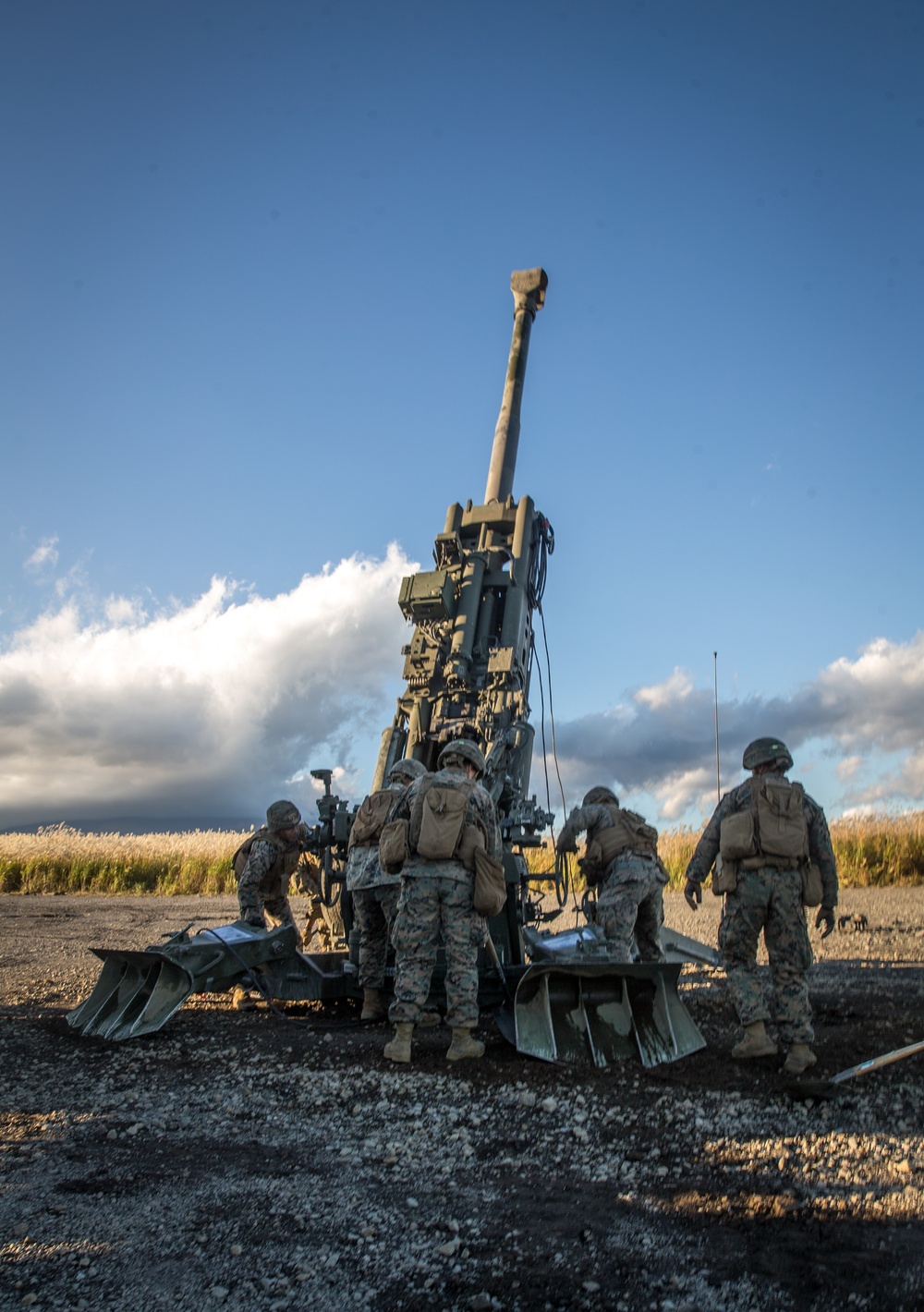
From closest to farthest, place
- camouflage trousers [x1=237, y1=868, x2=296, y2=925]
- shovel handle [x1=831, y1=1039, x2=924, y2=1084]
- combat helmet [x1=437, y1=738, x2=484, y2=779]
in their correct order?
shovel handle [x1=831, y1=1039, x2=924, y2=1084] → combat helmet [x1=437, y1=738, x2=484, y2=779] → camouflage trousers [x1=237, y1=868, x2=296, y2=925]

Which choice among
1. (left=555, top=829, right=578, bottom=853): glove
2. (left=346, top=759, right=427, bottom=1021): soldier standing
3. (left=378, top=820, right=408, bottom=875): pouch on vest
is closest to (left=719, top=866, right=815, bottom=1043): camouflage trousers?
(left=555, top=829, right=578, bottom=853): glove

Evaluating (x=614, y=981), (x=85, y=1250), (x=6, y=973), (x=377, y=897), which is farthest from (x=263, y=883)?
(x=85, y=1250)

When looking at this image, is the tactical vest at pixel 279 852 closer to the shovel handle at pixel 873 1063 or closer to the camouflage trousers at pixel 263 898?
the camouflage trousers at pixel 263 898

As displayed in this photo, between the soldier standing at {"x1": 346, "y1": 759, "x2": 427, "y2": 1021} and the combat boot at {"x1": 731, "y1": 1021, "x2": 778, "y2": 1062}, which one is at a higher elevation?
the soldier standing at {"x1": 346, "y1": 759, "x2": 427, "y2": 1021}

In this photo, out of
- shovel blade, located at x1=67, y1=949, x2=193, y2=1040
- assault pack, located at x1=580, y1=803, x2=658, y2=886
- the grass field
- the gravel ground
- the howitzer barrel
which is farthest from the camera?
the grass field

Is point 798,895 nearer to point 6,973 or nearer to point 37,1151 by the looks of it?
point 37,1151

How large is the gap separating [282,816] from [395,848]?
2.62m

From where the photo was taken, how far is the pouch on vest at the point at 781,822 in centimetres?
525

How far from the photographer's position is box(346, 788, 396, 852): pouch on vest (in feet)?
22.6

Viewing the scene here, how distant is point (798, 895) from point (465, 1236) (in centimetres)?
336

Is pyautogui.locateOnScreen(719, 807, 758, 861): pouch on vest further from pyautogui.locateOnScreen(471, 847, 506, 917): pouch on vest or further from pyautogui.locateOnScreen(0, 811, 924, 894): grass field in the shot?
pyautogui.locateOnScreen(0, 811, 924, 894): grass field

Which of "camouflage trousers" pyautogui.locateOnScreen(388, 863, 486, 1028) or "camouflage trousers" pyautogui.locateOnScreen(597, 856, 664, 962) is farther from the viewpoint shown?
"camouflage trousers" pyautogui.locateOnScreen(597, 856, 664, 962)

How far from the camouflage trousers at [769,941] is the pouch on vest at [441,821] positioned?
1775 mm

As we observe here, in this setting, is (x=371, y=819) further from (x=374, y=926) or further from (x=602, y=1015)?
(x=602, y=1015)
